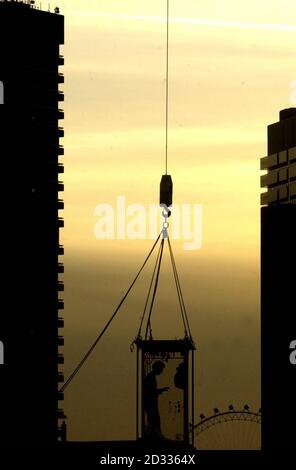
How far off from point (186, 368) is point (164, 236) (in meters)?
46.7

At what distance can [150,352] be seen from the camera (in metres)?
199

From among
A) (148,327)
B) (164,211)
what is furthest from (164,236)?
(148,327)

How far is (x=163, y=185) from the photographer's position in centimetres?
16012

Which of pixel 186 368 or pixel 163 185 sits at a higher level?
pixel 163 185

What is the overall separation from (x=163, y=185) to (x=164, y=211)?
552 centimetres

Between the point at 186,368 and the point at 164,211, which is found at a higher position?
the point at 164,211

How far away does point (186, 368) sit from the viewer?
200 metres

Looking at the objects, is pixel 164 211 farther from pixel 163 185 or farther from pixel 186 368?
pixel 186 368
